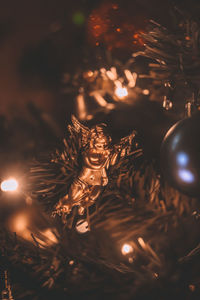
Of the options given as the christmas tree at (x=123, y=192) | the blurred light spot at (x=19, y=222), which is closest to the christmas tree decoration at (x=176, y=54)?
the christmas tree at (x=123, y=192)

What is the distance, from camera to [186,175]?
29 centimetres

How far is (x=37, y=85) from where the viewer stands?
36.1 inches

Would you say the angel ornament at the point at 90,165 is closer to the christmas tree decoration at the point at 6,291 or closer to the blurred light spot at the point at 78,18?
the christmas tree decoration at the point at 6,291

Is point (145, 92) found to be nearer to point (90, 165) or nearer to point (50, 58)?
point (90, 165)

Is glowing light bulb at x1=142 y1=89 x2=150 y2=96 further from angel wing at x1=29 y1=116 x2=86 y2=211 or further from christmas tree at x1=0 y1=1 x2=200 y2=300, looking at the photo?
angel wing at x1=29 y1=116 x2=86 y2=211

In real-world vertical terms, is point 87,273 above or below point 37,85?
below

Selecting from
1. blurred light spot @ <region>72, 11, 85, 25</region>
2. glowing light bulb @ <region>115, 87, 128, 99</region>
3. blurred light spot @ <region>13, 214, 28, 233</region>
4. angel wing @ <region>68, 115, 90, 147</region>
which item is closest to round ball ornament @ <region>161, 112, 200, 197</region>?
angel wing @ <region>68, 115, 90, 147</region>

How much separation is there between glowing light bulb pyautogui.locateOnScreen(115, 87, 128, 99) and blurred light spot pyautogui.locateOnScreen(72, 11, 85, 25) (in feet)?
1.12

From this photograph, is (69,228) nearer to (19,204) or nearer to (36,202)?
(36,202)

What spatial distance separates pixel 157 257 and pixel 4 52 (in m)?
0.84

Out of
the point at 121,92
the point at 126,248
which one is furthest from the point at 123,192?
the point at 121,92

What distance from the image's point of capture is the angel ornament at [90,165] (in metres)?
0.37

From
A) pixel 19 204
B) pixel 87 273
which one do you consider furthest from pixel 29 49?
pixel 87 273

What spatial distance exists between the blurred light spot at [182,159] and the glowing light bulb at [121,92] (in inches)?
9.5
